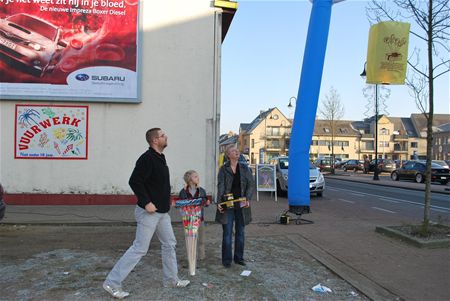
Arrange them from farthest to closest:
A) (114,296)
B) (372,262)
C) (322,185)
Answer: (322,185) < (372,262) < (114,296)

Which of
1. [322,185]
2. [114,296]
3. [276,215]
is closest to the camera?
[114,296]

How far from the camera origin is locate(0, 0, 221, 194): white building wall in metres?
11.6

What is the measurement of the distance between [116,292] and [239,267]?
1.90 metres

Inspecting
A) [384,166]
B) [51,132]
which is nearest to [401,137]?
[384,166]

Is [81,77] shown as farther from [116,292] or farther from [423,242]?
[423,242]

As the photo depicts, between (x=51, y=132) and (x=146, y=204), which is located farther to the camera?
(x=51, y=132)

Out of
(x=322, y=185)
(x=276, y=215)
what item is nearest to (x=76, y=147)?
(x=276, y=215)

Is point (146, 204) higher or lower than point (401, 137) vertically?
lower

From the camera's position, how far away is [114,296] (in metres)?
4.59

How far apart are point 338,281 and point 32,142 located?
923 centimetres

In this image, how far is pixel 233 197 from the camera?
591 centimetres

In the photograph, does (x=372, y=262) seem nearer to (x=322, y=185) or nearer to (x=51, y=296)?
(x=51, y=296)

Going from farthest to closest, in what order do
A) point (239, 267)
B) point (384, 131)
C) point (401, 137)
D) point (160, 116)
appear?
point (384, 131), point (401, 137), point (160, 116), point (239, 267)

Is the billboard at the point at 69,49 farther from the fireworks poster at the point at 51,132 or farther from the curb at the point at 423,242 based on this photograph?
the curb at the point at 423,242
